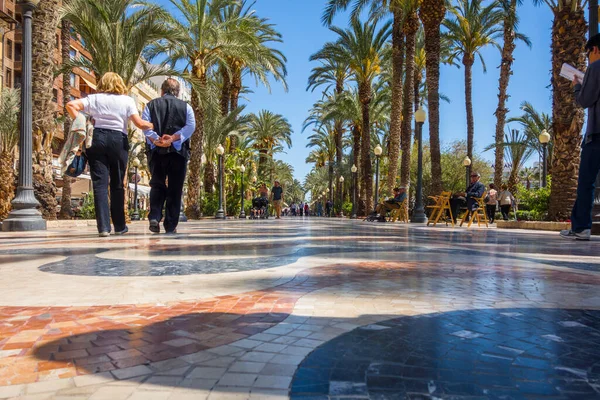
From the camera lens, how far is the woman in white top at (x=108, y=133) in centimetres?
632

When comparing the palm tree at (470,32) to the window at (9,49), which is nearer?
the palm tree at (470,32)

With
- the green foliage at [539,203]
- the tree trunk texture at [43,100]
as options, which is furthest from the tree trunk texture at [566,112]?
the tree trunk texture at [43,100]

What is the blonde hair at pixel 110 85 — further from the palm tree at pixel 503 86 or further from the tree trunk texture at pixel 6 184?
the palm tree at pixel 503 86

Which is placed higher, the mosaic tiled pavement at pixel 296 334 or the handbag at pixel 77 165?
the handbag at pixel 77 165

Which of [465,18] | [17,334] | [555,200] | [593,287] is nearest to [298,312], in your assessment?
[17,334]

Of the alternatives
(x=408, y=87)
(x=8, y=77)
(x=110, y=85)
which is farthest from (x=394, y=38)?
(x=8, y=77)

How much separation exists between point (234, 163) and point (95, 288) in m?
31.5

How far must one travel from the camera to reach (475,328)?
76.0 inches

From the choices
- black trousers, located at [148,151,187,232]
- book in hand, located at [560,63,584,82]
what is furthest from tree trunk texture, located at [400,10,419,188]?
book in hand, located at [560,63,584,82]

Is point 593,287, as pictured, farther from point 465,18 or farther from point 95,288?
point 465,18

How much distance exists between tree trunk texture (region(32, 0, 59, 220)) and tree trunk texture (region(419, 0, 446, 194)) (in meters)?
14.0

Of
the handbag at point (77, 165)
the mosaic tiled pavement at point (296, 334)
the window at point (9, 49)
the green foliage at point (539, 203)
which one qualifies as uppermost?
the window at point (9, 49)

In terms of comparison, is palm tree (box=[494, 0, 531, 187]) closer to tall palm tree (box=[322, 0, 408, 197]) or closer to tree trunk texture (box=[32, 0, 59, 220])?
tall palm tree (box=[322, 0, 408, 197])

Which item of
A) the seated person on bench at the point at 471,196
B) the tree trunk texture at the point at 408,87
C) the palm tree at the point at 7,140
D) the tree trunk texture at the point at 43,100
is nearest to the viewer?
the palm tree at the point at 7,140
